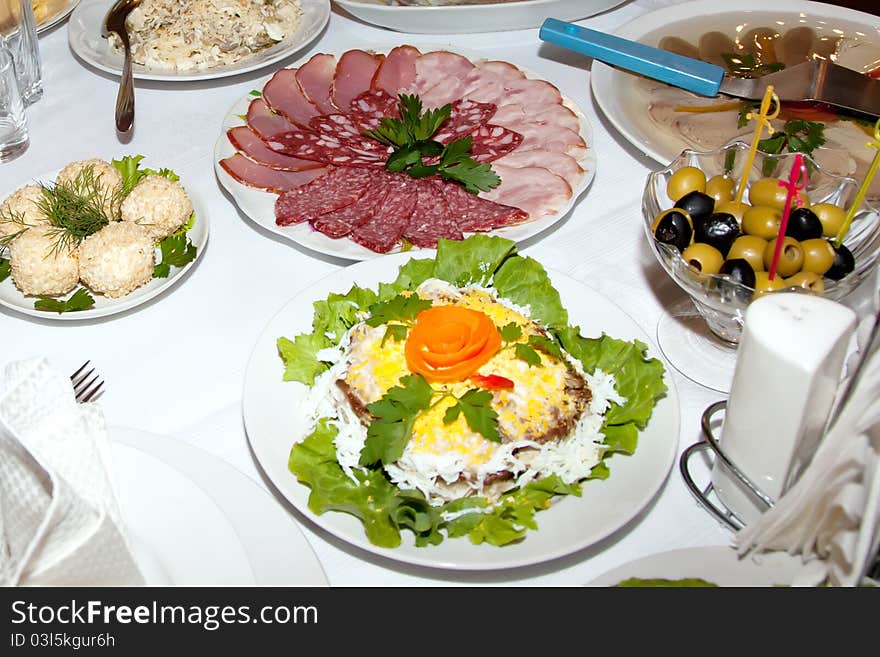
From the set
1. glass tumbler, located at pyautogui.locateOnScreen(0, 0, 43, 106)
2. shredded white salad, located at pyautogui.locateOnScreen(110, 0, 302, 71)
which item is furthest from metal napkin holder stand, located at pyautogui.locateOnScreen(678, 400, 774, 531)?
glass tumbler, located at pyautogui.locateOnScreen(0, 0, 43, 106)

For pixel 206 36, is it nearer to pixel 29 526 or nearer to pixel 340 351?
pixel 340 351

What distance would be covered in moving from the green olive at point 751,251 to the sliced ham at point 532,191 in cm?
38

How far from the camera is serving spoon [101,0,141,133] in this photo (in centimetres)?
180

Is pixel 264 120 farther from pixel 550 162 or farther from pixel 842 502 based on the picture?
pixel 842 502

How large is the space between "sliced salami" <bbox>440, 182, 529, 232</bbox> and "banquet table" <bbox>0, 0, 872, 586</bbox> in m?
0.07

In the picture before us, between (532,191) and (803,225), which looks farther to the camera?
(532,191)

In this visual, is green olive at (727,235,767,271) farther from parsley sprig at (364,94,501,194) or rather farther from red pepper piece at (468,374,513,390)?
parsley sprig at (364,94,501,194)

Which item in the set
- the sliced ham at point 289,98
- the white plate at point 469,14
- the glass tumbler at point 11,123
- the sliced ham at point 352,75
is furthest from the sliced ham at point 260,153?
the white plate at point 469,14

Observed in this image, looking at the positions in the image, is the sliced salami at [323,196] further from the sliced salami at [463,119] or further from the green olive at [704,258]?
the green olive at [704,258]

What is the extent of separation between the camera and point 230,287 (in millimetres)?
1511

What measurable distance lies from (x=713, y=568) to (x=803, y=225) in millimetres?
528

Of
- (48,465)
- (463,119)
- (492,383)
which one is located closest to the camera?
(48,465)

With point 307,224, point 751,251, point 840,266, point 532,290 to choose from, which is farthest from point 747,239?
point 307,224
